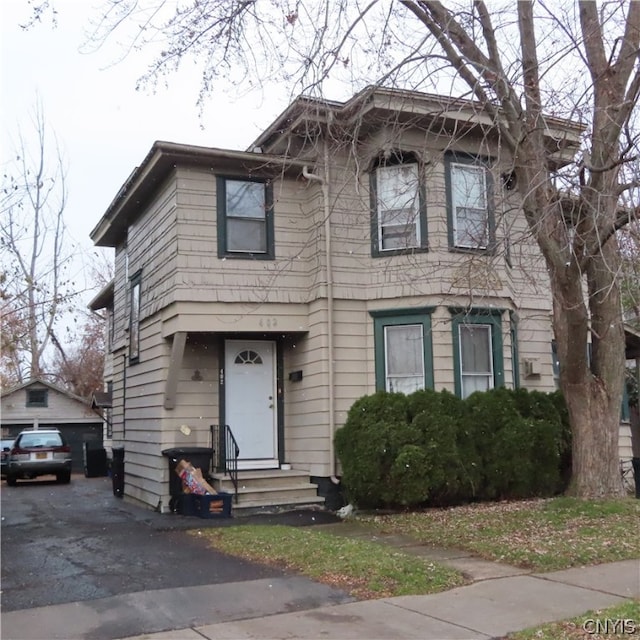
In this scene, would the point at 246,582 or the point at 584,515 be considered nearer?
the point at 246,582

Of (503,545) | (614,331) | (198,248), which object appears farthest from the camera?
(198,248)

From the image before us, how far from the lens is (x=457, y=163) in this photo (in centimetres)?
1225

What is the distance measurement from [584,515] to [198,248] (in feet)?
23.0

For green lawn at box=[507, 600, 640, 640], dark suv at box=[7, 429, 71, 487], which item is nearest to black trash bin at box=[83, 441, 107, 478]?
dark suv at box=[7, 429, 71, 487]

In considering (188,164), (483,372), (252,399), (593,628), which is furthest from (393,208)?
(593,628)

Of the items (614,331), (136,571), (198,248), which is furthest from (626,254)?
(136,571)

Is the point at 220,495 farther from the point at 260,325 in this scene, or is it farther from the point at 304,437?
the point at 260,325

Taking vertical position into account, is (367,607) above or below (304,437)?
below

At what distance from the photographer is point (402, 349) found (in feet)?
39.5

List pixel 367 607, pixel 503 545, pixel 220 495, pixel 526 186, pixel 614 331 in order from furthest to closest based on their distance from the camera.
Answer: pixel 220 495 < pixel 614 331 < pixel 526 186 < pixel 503 545 < pixel 367 607

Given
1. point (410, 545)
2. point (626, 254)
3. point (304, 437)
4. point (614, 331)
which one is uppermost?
point (626, 254)

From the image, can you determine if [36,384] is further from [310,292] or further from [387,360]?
[387,360]

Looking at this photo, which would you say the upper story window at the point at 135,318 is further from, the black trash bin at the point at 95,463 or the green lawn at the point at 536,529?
the black trash bin at the point at 95,463

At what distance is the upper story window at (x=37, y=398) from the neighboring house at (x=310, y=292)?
17937 mm
